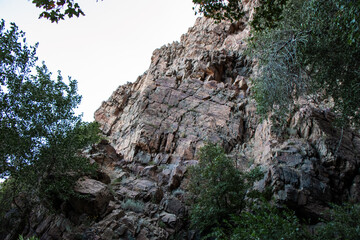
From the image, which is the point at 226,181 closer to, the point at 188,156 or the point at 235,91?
the point at 188,156

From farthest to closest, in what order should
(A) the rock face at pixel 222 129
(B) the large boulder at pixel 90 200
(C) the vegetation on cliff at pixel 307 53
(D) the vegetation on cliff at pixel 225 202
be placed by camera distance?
(A) the rock face at pixel 222 129 < (B) the large boulder at pixel 90 200 < (D) the vegetation on cliff at pixel 225 202 < (C) the vegetation on cliff at pixel 307 53

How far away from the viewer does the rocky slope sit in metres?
13.3

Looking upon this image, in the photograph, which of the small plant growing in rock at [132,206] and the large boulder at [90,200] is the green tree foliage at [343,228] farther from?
the large boulder at [90,200]

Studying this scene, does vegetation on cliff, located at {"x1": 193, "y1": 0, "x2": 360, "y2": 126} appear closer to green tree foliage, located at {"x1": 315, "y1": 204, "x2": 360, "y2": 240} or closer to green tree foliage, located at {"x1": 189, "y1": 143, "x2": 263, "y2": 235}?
green tree foliage, located at {"x1": 189, "y1": 143, "x2": 263, "y2": 235}

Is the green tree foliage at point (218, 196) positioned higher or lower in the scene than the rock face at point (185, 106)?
lower

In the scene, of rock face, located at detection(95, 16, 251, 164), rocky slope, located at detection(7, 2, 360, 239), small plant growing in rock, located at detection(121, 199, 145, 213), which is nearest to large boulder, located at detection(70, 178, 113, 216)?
rocky slope, located at detection(7, 2, 360, 239)

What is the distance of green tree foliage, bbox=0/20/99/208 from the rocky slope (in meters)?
1.31

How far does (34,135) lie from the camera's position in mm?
13414

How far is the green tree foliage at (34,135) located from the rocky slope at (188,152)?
1.31 m

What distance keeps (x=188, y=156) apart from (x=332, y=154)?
1032 cm

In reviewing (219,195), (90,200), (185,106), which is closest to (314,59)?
(219,195)

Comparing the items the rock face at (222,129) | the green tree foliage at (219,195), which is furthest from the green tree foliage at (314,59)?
the green tree foliage at (219,195)

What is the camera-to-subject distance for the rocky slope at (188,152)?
13.3 m

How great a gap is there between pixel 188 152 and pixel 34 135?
458 inches
